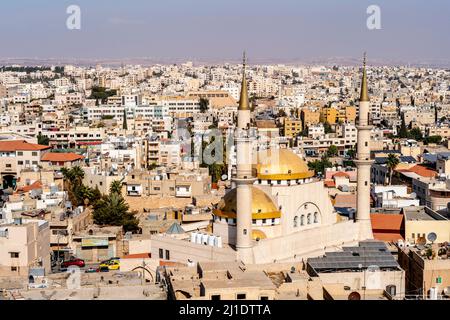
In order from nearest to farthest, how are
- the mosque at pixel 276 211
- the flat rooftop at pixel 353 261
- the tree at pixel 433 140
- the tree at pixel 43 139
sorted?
the flat rooftop at pixel 353 261 → the mosque at pixel 276 211 → the tree at pixel 43 139 → the tree at pixel 433 140

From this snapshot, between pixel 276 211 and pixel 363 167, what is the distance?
118 inches

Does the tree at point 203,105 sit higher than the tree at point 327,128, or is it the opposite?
the tree at point 203,105

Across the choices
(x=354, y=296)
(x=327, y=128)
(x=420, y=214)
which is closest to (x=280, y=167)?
(x=354, y=296)

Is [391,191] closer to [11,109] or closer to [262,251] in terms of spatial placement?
[262,251]

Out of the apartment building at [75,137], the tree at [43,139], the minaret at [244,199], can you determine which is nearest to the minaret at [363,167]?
the minaret at [244,199]

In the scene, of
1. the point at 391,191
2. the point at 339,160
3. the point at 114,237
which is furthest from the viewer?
the point at 339,160

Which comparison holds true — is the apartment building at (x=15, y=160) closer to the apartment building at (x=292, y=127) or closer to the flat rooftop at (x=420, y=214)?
the flat rooftop at (x=420, y=214)

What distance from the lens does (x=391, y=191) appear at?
21531 mm

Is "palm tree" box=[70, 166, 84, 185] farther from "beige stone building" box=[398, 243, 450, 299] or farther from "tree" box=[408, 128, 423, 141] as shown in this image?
"tree" box=[408, 128, 423, 141]

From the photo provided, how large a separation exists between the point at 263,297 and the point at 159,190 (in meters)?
14.0

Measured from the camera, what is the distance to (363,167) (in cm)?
1634

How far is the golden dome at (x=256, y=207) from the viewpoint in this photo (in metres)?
14.1

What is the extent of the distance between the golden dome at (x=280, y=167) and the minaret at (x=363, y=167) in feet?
6.03

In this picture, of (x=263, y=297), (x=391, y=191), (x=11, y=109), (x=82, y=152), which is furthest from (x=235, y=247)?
(x=11, y=109)
